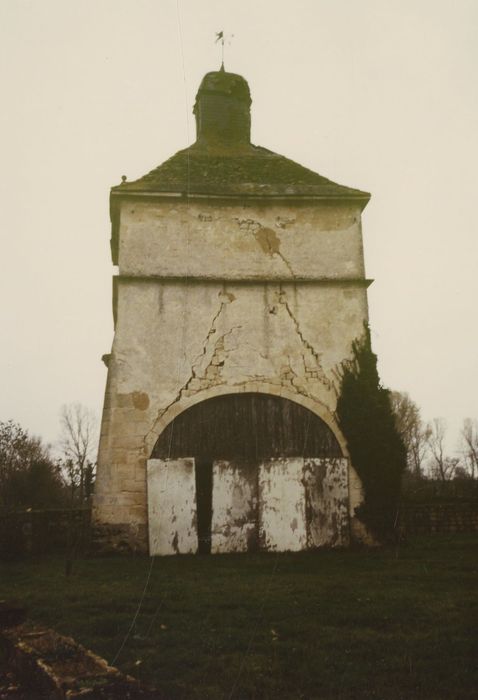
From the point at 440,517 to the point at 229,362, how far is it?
783 cm

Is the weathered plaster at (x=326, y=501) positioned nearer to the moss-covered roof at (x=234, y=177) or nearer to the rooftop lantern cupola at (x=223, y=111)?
the moss-covered roof at (x=234, y=177)

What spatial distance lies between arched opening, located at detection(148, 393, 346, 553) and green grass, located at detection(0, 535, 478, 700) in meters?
1.47

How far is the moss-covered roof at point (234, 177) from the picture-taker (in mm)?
14047

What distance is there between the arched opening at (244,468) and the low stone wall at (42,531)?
2.03 meters

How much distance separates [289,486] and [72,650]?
878cm

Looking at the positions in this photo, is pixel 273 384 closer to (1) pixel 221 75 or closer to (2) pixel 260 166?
(2) pixel 260 166

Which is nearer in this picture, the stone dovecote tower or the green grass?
the green grass

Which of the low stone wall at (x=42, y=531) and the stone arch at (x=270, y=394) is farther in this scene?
the stone arch at (x=270, y=394)

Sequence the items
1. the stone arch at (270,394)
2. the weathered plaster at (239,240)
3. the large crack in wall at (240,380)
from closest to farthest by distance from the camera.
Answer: the stone arch at (270,394), the large crack in wall at (240,380), the weathered plaster at (239,240)

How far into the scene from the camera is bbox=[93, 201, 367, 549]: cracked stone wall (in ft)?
41.7

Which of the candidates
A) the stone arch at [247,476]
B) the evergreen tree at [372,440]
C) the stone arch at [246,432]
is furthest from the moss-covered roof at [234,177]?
the stone arch at [246,432]

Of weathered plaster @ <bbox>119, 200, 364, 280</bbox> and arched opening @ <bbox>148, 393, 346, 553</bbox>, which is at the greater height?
weathered plaster @ <bbox>119, 200, 364, 280</bbox>

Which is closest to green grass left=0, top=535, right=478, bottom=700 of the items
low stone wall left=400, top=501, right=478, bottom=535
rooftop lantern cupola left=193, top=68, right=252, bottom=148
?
low stone wall left=400, top=501, right=478, bottom=535

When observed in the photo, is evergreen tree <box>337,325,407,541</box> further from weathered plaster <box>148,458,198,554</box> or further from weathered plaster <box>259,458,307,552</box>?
weathered plaster <box>148,458,198,554</box>
